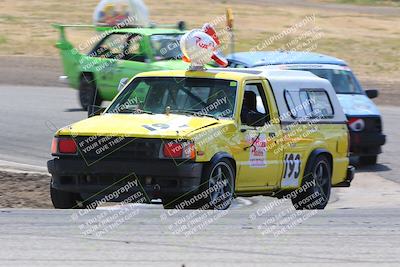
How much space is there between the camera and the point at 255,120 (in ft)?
36.5

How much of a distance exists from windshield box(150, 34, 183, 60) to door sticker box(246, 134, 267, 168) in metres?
A: 8.40

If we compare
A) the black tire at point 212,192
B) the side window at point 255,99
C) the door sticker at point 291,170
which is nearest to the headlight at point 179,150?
the black tire at point 212,192

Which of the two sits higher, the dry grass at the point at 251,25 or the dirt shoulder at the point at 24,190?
the dirt shoulder at the point at 24,190

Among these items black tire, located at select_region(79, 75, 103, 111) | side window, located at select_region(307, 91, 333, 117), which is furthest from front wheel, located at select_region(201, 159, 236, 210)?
black tire, located at select_region(79, 75, 103, 111)

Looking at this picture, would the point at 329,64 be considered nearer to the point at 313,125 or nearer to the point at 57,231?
the point at 313,125

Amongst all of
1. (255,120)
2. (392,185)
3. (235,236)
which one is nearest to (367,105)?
(392,185)

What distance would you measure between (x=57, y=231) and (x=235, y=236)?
1273 mm

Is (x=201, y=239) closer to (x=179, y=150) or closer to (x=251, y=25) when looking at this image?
(x=179, y=150)

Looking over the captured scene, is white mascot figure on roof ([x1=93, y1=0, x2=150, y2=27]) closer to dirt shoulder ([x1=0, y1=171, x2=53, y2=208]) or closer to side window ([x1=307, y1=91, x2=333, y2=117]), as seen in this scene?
dirt shoulder ([x1=0, y1=171, x2=53, y2=208])

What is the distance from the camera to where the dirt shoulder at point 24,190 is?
11.9 meters

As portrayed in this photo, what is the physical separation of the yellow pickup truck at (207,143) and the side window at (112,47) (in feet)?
25.5

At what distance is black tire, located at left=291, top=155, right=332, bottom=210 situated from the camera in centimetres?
1204

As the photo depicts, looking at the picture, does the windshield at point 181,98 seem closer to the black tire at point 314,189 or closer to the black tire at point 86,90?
the black tire at point 314,189

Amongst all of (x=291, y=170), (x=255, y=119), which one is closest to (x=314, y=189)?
(x=291, y=170)
